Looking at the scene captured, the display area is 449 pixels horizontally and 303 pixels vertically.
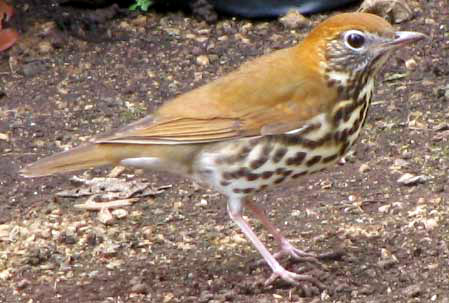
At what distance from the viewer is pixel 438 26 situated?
779cm

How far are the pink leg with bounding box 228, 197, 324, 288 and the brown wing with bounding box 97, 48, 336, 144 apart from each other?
341mm

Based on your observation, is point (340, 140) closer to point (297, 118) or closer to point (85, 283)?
point (297, 118)

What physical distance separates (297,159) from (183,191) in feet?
4.20

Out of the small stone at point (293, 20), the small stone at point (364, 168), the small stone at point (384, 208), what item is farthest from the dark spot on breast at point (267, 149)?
the small stone at point (293, 20)

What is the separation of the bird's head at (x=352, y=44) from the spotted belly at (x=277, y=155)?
0.18m

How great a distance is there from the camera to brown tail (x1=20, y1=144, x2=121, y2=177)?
5.18m

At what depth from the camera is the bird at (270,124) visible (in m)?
5.12

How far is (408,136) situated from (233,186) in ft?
5.61

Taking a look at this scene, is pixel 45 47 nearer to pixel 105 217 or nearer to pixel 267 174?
Answer: pixel 105 217

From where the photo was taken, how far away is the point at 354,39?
5117 mm

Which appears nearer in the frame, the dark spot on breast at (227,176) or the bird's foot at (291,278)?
the dark spot on breast at (227,176)

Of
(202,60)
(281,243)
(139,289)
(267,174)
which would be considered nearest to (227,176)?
(267,174)

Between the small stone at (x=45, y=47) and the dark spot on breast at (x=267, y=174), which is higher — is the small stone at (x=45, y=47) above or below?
below

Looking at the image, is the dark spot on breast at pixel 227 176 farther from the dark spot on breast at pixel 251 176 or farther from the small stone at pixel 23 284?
the small stone at pixel 23 284
